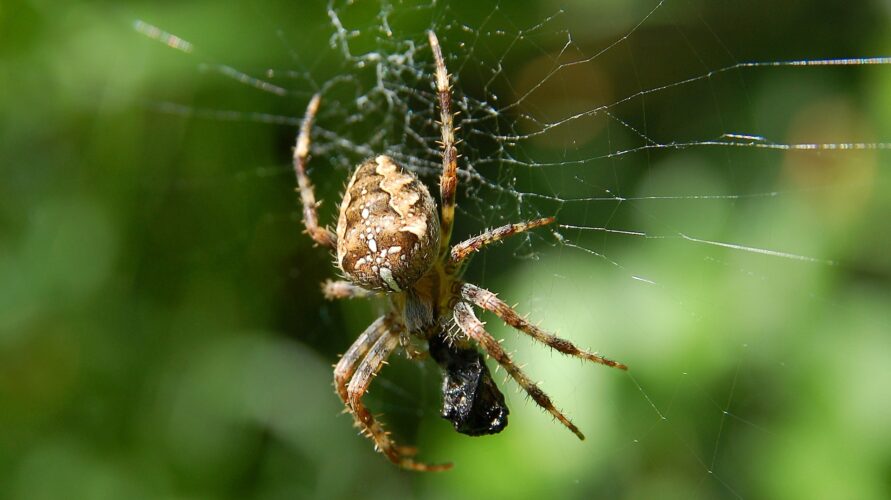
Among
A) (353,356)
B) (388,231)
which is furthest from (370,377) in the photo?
(388,231)

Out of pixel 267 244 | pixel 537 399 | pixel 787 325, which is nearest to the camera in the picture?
pixel 537 399

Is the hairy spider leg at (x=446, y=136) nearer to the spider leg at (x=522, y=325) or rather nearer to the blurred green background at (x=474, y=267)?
the spider leg at (x=522, y=325)

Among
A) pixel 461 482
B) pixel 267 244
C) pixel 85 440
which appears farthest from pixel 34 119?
pixel 461 482

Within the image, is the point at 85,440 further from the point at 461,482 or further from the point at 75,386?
the point at 461,482

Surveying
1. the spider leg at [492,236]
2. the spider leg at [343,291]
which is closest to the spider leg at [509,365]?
the spider leg at [492,236]

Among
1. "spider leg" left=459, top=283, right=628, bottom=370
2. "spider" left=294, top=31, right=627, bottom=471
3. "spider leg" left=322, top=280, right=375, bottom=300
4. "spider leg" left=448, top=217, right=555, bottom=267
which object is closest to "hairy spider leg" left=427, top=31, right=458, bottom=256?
"spider" left=294, top=31, right=627, bottom=471
